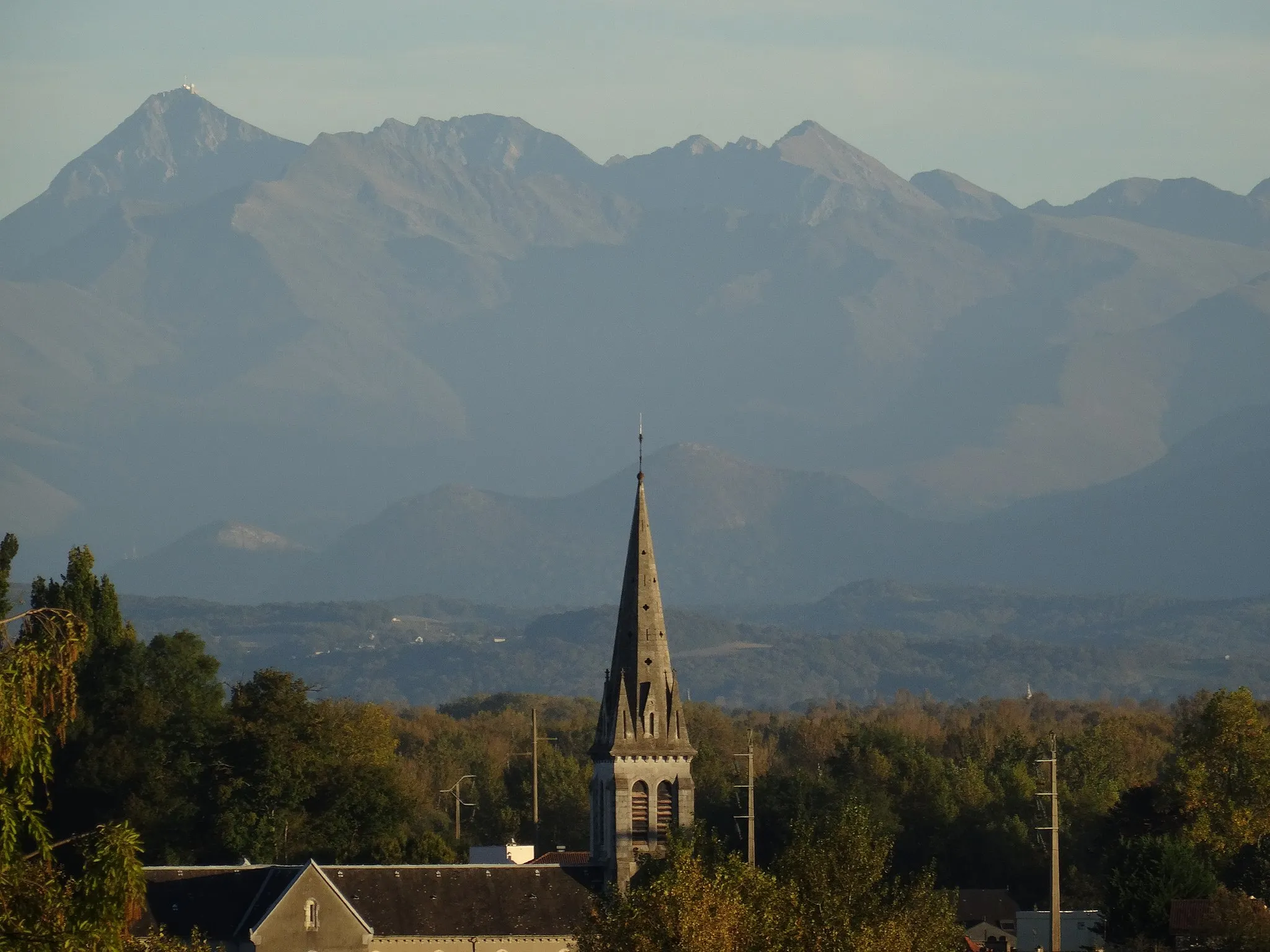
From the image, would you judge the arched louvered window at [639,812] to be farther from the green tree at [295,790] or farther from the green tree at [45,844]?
the green tree at [45,844]

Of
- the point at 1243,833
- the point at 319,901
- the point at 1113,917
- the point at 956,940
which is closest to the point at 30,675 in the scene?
the point at 956,940

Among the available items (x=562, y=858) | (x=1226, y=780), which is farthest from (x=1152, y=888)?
(x=562, y=858)

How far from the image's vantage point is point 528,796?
428ft

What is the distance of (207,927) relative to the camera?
83500 mm

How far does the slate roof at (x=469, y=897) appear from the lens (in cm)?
8231

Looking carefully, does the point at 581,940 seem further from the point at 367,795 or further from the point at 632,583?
the point at 367,795

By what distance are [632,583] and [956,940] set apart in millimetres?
17586

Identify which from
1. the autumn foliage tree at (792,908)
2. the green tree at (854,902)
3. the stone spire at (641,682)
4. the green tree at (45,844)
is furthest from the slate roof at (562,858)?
the green tree at (45,844)

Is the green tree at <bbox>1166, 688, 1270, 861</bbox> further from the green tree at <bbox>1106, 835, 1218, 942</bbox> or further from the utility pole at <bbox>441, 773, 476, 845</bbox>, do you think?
the utility pole at <bbox>441, 773, 476, 845</bbox>

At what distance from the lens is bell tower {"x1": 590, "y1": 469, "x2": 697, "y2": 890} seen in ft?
Result: 267

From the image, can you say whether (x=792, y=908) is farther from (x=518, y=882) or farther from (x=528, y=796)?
(x=528, y=796)

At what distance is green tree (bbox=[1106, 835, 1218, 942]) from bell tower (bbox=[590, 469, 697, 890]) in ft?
42.0

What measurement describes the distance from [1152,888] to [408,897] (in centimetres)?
2098

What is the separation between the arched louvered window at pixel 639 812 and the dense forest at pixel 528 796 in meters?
3.54
